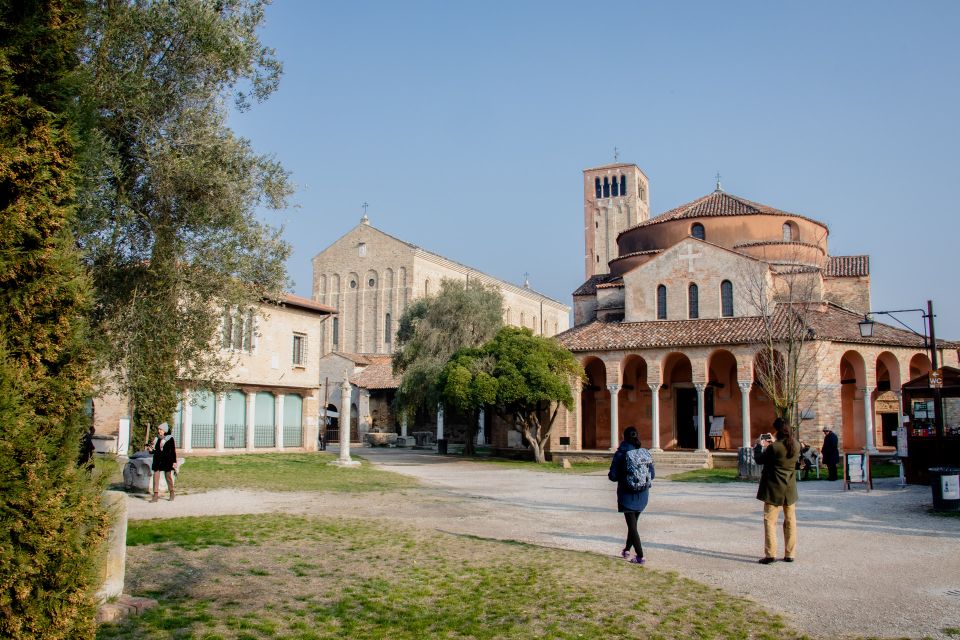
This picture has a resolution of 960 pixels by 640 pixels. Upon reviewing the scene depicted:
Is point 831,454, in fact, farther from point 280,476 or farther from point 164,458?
point 164,458

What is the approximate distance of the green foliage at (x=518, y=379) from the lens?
97.0 ft

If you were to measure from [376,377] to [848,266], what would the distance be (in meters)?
31.0

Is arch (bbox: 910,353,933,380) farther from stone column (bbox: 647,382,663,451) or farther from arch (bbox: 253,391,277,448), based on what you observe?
arch (bbox: 253,391,277,448)

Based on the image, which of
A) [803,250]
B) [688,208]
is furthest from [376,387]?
[803,250]

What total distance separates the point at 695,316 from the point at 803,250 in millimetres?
6761

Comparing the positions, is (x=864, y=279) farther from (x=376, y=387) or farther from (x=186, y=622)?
(x=186, y=622)

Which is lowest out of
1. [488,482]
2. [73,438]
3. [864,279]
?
[488,482]

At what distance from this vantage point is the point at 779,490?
31.1 ft

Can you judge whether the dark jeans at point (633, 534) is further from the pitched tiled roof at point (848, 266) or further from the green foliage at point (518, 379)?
the pitched tiled roof at point (848, 266)

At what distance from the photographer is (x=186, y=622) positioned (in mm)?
6258

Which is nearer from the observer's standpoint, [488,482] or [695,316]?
[488,482]

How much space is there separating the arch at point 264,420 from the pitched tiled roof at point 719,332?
1369 cm

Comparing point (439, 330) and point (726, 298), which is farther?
point (439, 330)

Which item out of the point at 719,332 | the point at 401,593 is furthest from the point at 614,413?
the point at 401,593
